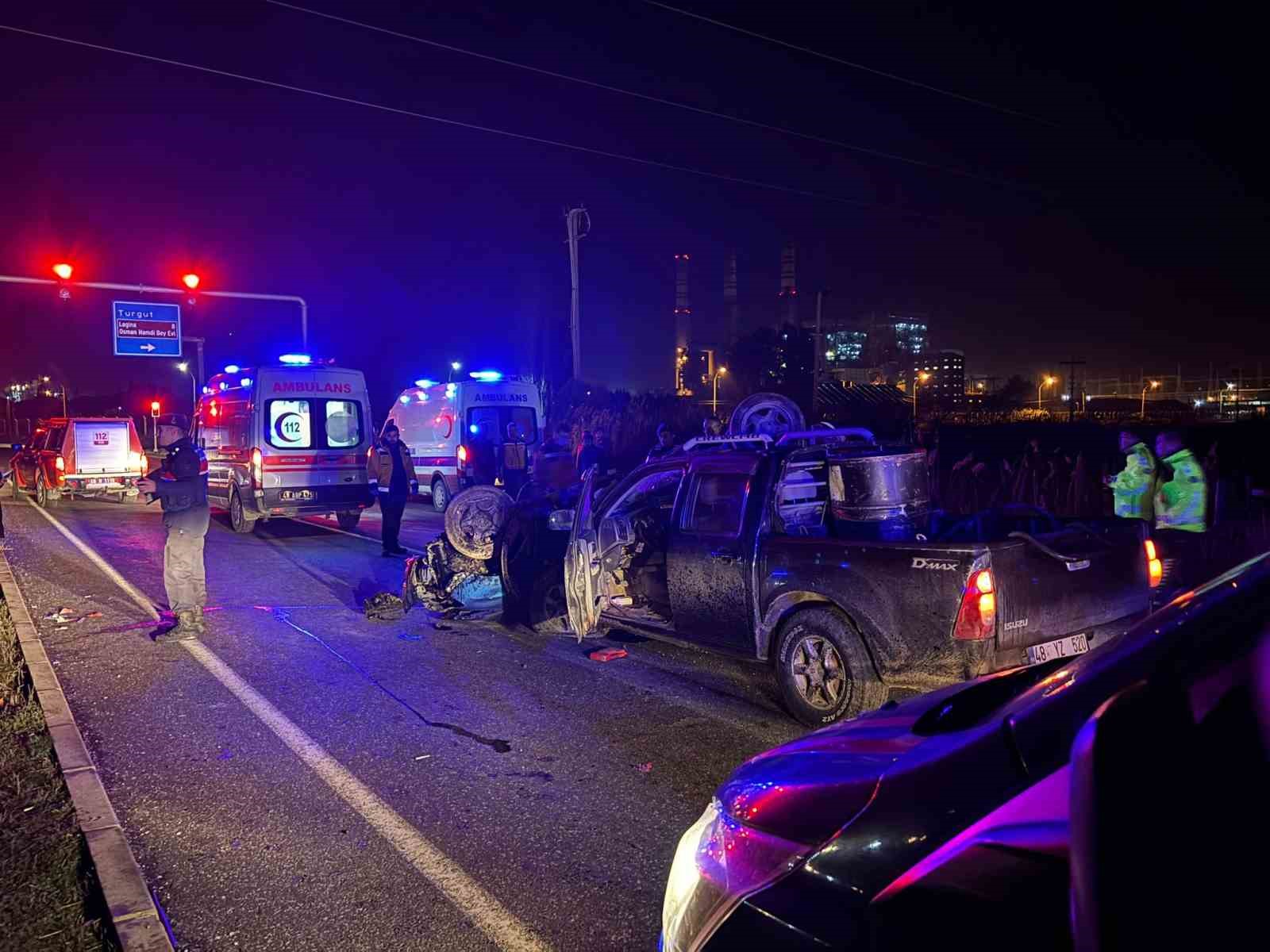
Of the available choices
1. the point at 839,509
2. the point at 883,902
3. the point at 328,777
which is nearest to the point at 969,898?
the point at 883,902

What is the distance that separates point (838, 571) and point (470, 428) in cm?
1352

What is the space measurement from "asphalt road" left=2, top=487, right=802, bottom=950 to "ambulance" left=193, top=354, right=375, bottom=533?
17.1 ft

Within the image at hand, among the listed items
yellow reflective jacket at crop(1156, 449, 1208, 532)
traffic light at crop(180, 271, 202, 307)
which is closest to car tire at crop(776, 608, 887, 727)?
yellow reflective jacket at crop(1156, 449, 1208, 532)

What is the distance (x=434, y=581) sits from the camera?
27.7 feet

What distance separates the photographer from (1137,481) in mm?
8164

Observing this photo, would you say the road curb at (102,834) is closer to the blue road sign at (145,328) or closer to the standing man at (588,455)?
the standing man at (588,455)

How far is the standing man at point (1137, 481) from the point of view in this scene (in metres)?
8.14

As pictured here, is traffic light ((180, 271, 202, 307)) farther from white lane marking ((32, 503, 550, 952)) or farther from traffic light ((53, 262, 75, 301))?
white lane marking ((32, 503, 550, 952))

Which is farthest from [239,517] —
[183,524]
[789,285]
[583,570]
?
[789,285]

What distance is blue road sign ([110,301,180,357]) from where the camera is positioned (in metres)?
26.8

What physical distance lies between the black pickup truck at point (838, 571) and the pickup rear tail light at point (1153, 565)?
17 mm

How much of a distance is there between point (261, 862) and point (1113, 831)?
3638mm

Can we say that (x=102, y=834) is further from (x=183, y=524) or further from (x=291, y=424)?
(x=291, y=424)

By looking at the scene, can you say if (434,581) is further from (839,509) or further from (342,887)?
(342,887)
